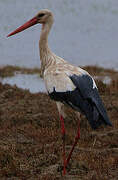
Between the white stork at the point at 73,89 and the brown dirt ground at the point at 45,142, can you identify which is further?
the brown dirt ground at the point at 45,142

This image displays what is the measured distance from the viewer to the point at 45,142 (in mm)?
8562

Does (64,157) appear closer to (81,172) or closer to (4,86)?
(81,172)

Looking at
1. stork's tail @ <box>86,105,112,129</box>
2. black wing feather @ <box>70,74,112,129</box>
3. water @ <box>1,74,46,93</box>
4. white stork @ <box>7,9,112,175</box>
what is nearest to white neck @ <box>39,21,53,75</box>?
white stork @ <box>7,9,112,175</box>

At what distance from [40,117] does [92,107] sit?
136 inches

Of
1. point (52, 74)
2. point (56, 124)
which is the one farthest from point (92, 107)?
point (56, 124)

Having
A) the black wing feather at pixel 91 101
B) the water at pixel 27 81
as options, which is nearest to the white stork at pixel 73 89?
the black wing feather at pixel 91 101

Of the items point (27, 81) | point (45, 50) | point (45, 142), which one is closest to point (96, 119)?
point (45, 50)

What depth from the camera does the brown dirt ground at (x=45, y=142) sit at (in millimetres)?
6895

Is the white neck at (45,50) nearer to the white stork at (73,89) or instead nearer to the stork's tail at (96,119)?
the white stork at (73,89)

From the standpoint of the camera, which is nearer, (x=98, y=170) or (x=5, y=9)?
(x=98, y=170)

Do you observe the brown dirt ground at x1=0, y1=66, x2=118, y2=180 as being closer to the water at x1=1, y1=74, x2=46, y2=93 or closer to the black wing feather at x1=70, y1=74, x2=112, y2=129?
the black wing feather at x1=70, y1=74, x2=112, y2=129

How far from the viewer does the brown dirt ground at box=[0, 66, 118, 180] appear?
22.6 feet

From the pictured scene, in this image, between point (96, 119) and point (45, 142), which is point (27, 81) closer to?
point (45, 142)

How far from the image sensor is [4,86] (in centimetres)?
1306
